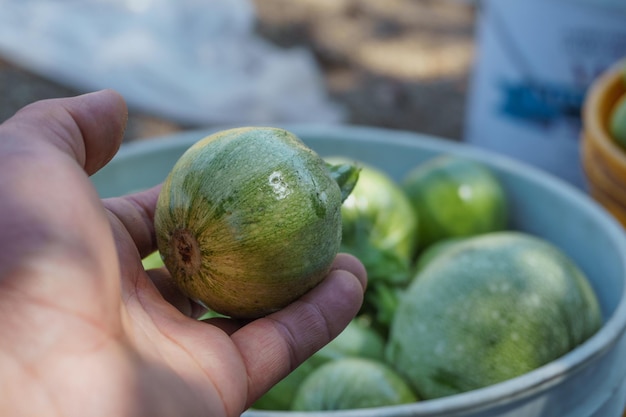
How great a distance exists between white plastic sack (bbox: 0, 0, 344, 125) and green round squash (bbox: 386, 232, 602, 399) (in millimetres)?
2895

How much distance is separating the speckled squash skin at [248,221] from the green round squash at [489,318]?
0.55m

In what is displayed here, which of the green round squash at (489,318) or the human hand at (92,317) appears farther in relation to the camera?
the green round squash at (489,318)

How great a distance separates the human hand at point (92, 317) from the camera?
3.24 feet

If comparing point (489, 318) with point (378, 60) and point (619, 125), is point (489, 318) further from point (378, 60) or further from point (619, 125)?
point (378, 60)

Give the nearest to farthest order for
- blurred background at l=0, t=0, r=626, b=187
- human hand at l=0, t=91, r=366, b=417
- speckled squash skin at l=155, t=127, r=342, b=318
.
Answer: human hand at l=0, t=91, r=366, b=417, speckled squash skin at l=155, t=127, r=342, b=318, blurred background at l=0, t=0, r=626, b=187

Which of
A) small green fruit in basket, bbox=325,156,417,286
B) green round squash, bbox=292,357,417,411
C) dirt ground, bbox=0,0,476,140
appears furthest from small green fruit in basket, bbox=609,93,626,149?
dirt ground, bbox=0,0,476,140

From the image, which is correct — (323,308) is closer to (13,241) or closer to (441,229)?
(13,241)

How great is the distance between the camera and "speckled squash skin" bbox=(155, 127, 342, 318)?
1.15m

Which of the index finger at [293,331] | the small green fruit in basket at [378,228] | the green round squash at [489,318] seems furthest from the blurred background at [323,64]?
the index finger at [293,331]

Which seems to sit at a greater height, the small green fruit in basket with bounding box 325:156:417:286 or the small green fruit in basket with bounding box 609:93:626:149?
the small green fruit in basket with bounding box 609:93:626:149

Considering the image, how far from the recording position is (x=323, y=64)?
209 inches

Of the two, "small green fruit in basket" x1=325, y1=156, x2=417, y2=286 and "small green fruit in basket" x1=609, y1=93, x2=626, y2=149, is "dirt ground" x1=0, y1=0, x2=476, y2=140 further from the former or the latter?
"small green fruit in basket" x1=325, y1=156, x2=417, y2=286

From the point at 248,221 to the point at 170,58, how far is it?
3.64 m

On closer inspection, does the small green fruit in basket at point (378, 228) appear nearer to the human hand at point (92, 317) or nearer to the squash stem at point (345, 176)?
the squash stem at point (345, 176)
